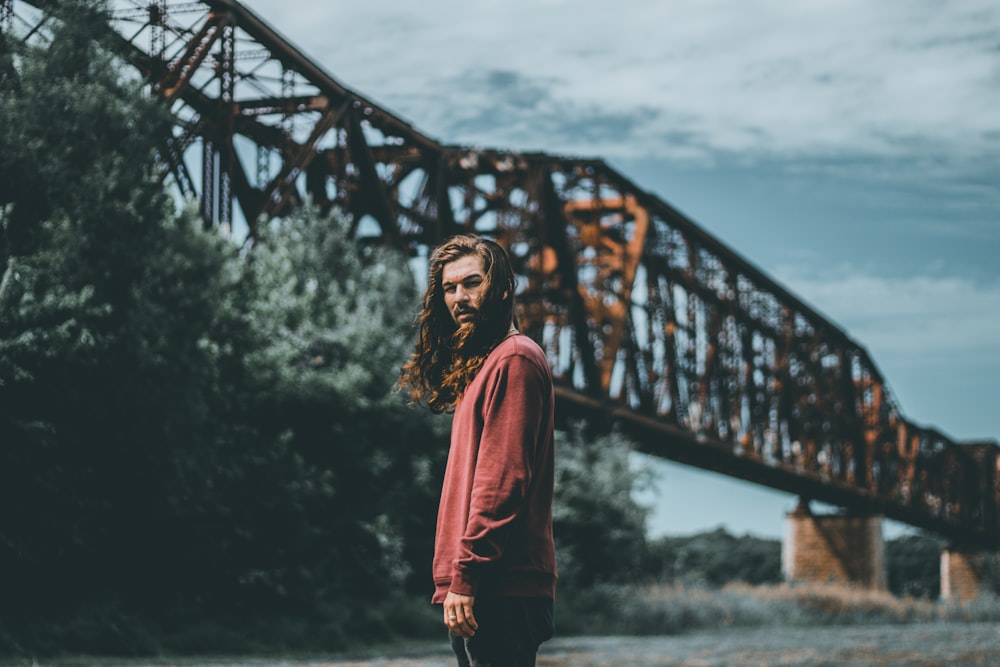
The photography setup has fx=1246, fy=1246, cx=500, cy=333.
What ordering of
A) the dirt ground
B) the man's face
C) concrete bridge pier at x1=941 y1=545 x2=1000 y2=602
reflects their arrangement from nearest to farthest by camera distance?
the man's face
the dirt ground
concrete bridge pier at x1=941 y1=545 x2=1000 y2=602

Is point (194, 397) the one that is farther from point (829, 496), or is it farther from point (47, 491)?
point (829, 496)

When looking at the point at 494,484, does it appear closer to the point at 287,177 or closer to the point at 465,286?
the point at 465,286

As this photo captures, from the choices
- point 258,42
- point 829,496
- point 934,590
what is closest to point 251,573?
point 258,42

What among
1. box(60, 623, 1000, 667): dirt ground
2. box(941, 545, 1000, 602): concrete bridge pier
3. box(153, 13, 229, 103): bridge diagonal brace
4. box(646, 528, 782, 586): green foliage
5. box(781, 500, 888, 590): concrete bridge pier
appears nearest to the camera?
box(60, 623, 1000, 667): dirt ground

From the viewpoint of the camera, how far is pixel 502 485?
366 cm

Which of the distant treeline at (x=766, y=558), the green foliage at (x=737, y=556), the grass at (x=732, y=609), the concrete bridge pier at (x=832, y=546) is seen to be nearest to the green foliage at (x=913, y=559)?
the distant treeline at (x=766, y=558)

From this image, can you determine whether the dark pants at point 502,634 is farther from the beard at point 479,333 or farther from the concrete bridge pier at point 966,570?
the concrete bridge pier at point 966,570

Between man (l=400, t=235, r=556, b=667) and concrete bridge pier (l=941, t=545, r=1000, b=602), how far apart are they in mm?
73453

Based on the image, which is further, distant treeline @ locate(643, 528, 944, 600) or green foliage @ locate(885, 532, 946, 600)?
green foliage @ locate(885, 532, 946, 600)

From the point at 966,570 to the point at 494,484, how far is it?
7852cm

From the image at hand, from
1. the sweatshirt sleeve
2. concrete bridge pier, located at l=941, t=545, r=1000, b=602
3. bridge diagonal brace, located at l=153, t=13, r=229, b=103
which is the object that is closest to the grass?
bridge diagonal brace, located at l=153, t=13, r=229, b=103

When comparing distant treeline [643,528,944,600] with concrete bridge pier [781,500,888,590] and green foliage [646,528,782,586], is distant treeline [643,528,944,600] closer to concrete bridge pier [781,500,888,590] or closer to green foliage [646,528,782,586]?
green foliage [646,528,782,586]

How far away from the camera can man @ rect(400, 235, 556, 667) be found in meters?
3.65

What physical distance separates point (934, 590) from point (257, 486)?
241 ft
